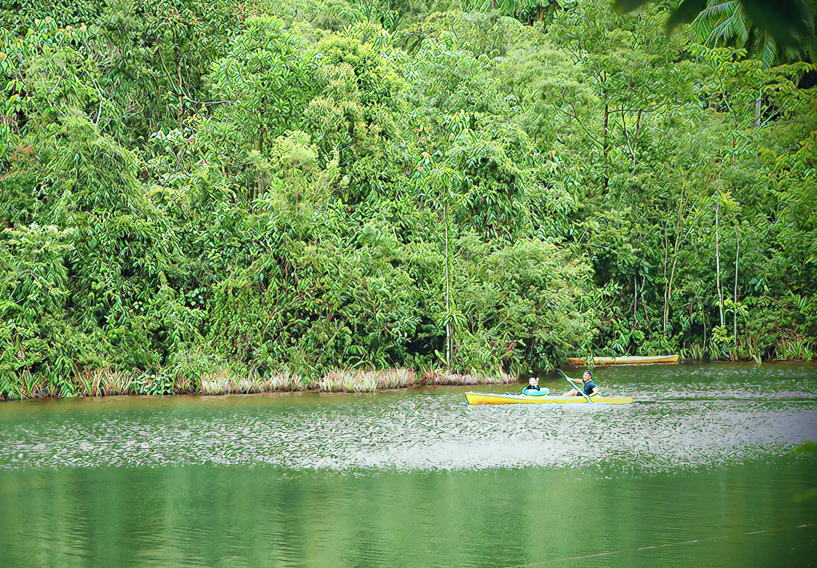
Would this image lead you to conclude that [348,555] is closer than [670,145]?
Yes

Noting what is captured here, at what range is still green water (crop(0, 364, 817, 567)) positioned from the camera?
7.95m

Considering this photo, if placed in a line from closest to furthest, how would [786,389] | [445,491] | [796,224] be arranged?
1. [445,491]
2. [786,389]
3. [796,224]

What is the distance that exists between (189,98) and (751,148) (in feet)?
49.7

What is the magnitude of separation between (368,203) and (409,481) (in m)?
10.7

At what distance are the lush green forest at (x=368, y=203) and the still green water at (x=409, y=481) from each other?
239 centimetres

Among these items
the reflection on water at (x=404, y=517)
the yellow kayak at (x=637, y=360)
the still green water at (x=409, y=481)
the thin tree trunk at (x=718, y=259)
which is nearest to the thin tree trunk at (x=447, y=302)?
the still green water at (x=409, y=481)

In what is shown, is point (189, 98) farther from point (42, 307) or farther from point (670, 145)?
point (670, 145)

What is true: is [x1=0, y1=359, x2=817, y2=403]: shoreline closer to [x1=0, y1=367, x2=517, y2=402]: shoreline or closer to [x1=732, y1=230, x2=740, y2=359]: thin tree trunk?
[x1=0, y1=367, x2=517, y2=402]: shoreline

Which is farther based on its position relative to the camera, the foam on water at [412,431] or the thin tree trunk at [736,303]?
the thin tree trunk at [736,303]

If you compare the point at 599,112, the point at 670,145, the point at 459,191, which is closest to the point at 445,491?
the point at 459,191

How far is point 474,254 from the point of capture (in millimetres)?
20203

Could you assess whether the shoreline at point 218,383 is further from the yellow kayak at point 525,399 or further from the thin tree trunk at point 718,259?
the thin tree trunk at point 718,259

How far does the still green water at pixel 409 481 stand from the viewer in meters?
7.95

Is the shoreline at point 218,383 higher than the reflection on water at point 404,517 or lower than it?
higher
